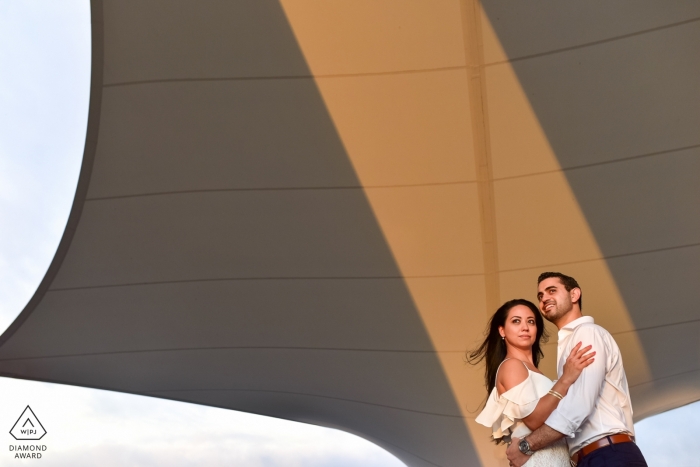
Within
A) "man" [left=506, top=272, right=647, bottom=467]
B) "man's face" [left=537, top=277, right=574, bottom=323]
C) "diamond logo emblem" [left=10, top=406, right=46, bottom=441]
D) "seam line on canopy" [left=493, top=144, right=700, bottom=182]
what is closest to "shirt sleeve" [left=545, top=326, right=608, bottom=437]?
"man" [left=506, top=272, right=647, bottom=467]

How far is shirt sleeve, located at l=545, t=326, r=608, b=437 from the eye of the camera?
2.01 meters

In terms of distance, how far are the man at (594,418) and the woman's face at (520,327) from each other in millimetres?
218

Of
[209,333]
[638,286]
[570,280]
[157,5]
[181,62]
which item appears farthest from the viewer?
[209,333]

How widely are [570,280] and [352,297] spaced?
3263mm

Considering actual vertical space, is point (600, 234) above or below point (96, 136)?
below

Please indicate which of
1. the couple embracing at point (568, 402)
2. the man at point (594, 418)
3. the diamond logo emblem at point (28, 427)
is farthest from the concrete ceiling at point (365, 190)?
the man at point (594, 418)

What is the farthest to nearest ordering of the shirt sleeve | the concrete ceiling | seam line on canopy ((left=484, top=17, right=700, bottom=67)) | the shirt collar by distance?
the concrete ceiling
seam line on canopy ((left=484, top=17, right=700, bottom=67))
the shirt collar
the shirt sleeve

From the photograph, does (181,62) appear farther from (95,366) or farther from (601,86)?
(95,366)

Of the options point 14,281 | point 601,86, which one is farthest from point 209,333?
point 601,86

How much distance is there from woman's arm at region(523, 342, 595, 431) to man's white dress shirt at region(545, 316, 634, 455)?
0.02 meters

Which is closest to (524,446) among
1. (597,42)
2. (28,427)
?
(597,42)

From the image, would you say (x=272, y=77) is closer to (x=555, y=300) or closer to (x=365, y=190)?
(x=365, y=190)

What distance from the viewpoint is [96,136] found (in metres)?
4.33

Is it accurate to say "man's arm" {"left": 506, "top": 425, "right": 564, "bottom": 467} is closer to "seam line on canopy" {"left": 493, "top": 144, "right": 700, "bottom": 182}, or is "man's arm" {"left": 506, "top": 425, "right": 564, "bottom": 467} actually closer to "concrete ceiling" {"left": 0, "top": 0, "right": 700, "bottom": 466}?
"concrete ceiling" {"left": 0, "top": 0, "right": 700, "bottom": 466}
